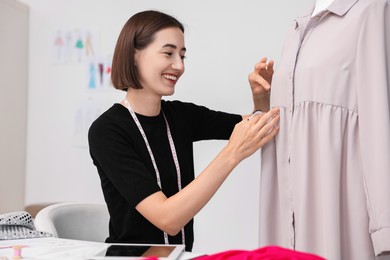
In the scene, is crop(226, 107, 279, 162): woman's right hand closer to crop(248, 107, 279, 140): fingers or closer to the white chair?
crop(248, 107, 279, 140): fingers

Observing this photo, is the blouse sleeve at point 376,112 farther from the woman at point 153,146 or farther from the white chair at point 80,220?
the white chair at point 80,220

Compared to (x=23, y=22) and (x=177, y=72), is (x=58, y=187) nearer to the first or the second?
(x=23, y=22)

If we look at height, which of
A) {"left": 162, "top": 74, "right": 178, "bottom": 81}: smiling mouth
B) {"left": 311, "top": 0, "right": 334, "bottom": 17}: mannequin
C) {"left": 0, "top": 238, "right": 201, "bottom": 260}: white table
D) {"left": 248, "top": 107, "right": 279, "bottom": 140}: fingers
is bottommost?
{"left": 0, "top": 238, "right": 201, "bottom": 260}: white table

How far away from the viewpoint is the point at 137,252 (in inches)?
40.9

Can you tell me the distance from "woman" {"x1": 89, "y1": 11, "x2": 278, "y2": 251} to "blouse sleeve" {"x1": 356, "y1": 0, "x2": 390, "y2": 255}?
0.95ft

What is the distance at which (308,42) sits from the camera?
1433 millimetres

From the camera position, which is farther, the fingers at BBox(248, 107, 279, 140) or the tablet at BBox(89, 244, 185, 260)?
the fingers at BBox(248, 107, 279, 140)

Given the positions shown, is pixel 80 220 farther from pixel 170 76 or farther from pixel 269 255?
pixel 269 255

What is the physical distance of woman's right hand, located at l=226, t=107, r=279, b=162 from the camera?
143 centimetres

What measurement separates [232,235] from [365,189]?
1.62 m

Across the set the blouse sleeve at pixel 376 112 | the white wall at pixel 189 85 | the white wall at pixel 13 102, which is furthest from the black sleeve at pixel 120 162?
the white wall at pixel 13 102

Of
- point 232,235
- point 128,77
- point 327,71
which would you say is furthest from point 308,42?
point 232,235

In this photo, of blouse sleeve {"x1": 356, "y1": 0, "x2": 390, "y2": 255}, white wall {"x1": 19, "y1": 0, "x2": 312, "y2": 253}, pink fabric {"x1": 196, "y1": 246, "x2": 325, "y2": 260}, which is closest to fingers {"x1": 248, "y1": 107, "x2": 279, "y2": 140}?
blouse sleeve {"x1": 356, "y1": 0, "x2": 390, "y2": 255}

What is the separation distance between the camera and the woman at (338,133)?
122cm
